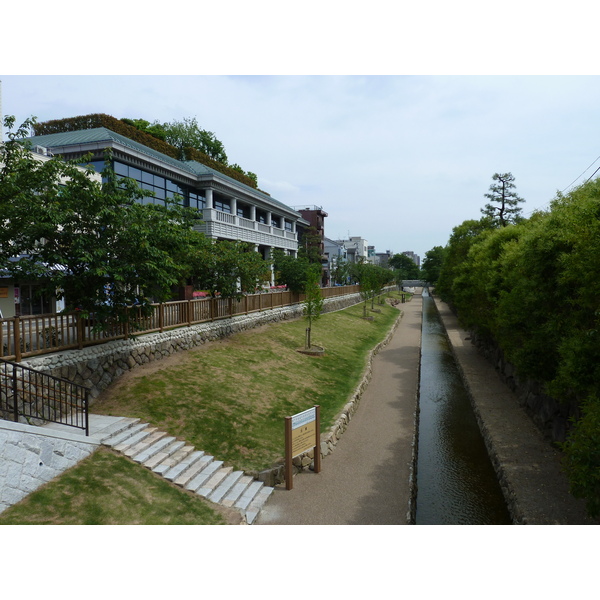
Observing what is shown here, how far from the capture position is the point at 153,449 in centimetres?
936

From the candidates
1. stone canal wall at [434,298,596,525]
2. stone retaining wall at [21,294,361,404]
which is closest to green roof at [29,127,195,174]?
stone retaining wall at [21,294,361,404]

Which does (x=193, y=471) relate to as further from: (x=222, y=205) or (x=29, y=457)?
(x=222, y=205)

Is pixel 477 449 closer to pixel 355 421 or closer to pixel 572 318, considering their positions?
pixel 355 421

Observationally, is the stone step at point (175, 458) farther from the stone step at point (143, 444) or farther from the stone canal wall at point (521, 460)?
the stone canal wall at point (521, 460)

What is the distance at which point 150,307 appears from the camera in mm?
13031

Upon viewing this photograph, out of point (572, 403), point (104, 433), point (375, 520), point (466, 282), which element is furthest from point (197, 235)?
point (466, 282)

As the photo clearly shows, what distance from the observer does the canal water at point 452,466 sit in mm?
9539

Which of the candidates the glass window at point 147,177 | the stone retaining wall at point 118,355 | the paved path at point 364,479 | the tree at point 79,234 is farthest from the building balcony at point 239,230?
the paved path at point 364,479

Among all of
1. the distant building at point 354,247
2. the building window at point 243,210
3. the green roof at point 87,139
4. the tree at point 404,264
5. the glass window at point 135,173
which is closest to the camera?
the green roof at point 87,139

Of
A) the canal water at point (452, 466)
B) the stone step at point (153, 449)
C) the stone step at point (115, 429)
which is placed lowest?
the canal water at point (452, 466)

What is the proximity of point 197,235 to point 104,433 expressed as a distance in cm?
1026

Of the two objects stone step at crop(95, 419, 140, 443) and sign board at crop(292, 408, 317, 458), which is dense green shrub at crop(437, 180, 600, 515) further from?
stone step at crop(95, 419, 140, 443)

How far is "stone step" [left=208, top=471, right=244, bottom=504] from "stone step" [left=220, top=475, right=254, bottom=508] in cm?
7

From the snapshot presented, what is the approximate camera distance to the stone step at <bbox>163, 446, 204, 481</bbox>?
28.5ft
